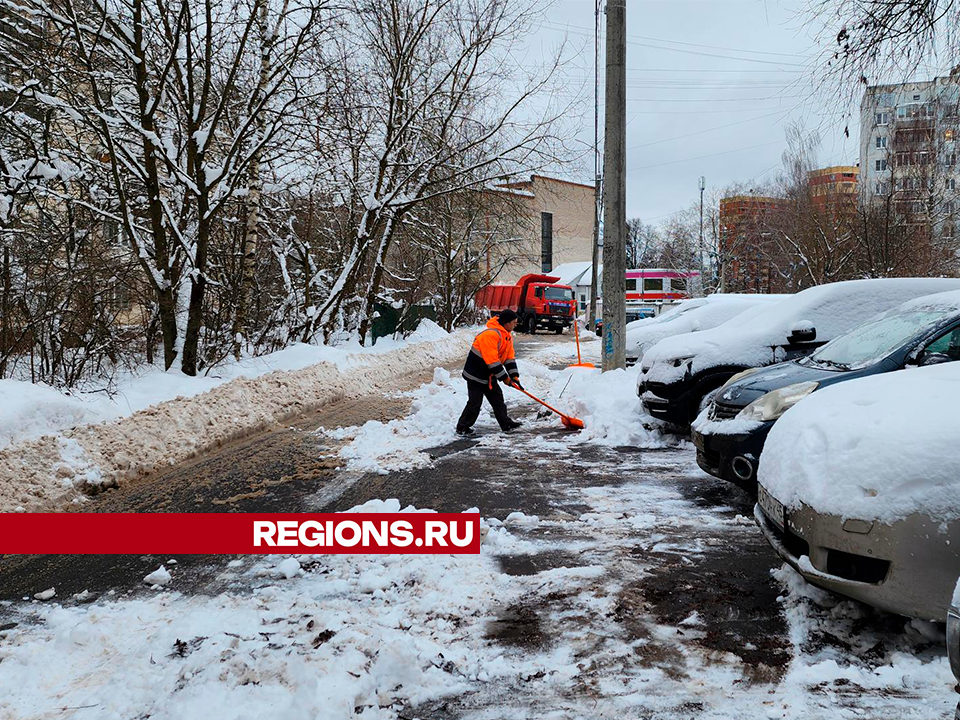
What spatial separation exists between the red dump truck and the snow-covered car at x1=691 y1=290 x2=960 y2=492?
31727 mm

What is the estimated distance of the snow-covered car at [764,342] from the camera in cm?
768

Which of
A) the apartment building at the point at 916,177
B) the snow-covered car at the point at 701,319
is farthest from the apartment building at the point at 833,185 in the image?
the snow-covered car at the point at 701,319

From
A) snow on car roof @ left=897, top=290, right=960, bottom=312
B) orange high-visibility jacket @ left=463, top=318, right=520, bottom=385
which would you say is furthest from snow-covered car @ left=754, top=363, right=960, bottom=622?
orange high-visibility jacket @ left=463, top=318, right=520, bottom=385

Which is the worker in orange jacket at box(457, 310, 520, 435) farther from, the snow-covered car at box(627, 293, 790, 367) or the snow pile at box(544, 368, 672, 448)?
the snow-covered car at box(627, 293, 790, 367)

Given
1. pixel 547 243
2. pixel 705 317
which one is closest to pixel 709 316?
pixel 705 317

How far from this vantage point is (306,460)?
7504 mm

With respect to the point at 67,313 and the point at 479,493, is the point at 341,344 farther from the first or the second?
the point at 479,493

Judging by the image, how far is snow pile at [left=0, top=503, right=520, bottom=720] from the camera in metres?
2.86

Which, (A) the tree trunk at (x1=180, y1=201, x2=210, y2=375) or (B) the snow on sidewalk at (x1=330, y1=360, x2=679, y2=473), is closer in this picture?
(B) the snow on sidewalk at (x1=330, y1=360, x2=679, y2=473)

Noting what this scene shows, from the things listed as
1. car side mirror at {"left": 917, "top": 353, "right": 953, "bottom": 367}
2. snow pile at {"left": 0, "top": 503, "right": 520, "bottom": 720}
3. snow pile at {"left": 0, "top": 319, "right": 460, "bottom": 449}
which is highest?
car side mirror at {"left": 917, "top": 353, "right": 953, "bottom": 367}

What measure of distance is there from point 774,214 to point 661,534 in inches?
1631

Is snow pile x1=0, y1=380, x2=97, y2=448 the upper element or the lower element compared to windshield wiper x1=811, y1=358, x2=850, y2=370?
lower

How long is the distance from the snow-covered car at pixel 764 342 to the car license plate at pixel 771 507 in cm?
368

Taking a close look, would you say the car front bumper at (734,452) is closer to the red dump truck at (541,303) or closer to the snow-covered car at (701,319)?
the snow-covered car at (701,319)
